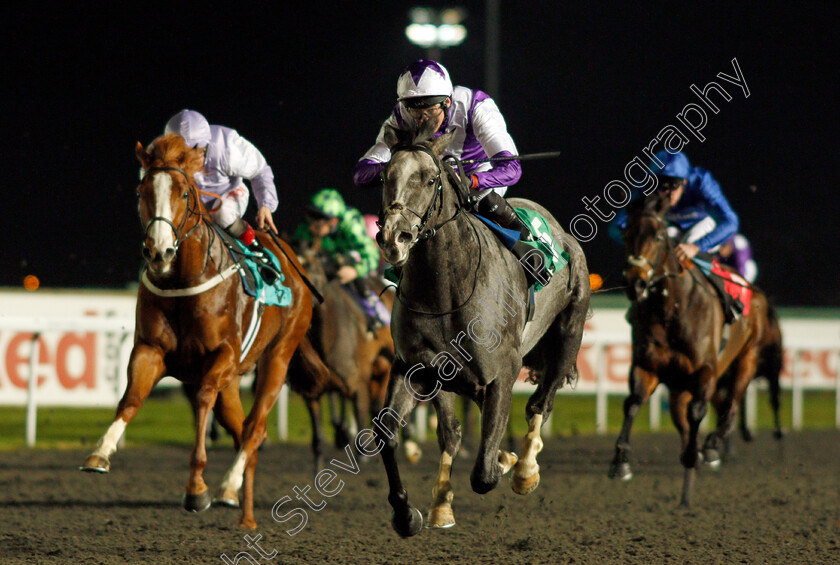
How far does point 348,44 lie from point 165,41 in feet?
18.8

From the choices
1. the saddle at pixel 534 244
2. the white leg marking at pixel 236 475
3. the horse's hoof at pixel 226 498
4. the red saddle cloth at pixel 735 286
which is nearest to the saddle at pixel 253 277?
the white leg marking at pixel 236 475

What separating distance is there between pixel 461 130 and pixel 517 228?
526 mm

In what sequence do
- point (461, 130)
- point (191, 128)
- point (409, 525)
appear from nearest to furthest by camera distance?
point (409, 525), point (461, 130), point (191, 128)

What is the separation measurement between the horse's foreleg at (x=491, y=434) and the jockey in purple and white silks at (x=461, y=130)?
2.33ft

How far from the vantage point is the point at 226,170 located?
5.62 meters

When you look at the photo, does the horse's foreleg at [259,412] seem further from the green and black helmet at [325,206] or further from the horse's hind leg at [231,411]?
the green and black helmet at [325,206]

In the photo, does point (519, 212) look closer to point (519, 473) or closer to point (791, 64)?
point (519, 473)

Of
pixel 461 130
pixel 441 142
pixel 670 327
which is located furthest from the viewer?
pixel 670 327

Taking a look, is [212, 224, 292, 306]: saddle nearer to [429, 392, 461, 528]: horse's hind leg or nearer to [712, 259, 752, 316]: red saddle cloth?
[429, 392, 461, 528]: horse's hind leg

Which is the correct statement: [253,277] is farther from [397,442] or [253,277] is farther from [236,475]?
[397,442]

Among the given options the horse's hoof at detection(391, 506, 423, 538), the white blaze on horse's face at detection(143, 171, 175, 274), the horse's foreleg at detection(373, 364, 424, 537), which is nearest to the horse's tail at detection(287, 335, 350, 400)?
the white blaze on horse's face at detection(143, 171, 175, 274)

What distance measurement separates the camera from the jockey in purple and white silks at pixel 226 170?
17.4 feet

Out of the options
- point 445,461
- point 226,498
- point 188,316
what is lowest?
point 226,498

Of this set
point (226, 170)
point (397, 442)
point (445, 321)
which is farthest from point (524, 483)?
point (226, 170)
